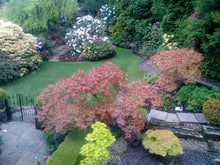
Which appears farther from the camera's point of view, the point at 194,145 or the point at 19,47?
the point at 19,47

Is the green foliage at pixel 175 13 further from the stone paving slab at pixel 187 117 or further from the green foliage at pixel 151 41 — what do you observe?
the stone paving slab at pixel 187 117

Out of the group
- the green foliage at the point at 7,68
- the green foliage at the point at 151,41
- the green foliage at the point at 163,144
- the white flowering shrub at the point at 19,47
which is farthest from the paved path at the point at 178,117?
the white flowering shrub at the point at 19,47

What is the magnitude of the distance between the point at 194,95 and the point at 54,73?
22.0 feet

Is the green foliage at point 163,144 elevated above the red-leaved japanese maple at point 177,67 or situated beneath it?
situated beneath

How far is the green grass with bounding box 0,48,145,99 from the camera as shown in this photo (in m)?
8.63

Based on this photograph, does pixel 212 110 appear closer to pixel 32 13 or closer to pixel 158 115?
pixel 158 115

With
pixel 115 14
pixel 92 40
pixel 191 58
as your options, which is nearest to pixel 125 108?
pixel 191 58

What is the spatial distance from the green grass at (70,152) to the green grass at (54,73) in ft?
12.8

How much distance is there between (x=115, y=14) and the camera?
577 inches

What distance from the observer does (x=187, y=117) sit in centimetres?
528

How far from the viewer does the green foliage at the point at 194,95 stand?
5559 mm

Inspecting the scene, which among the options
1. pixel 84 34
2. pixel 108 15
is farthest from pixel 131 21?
pixel 84 34

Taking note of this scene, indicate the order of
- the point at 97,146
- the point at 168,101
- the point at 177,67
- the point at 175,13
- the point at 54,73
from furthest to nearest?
the point at 54,73, the point at 175,13, the point at 168,101, the point at 177,67, the point at 97,146

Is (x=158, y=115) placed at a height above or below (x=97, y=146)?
below
